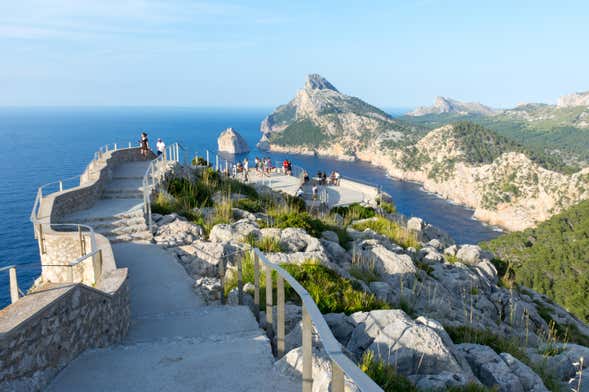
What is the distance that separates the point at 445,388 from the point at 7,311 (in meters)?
4.56

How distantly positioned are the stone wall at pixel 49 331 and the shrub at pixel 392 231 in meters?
12.2

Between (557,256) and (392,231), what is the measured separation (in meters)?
68.9

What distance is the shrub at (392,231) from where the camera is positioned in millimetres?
16562

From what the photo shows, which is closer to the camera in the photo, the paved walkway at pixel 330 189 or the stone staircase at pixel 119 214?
the stone staircase at pixel 119 214

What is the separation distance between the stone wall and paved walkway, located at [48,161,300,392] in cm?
21

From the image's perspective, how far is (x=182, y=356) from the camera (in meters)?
5.32

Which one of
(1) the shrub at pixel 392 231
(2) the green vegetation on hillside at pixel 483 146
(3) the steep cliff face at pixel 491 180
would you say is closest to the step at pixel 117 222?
(1) the shrub at pixel 392 231

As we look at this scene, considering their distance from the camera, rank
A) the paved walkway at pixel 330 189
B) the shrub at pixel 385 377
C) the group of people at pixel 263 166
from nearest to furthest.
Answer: the shrub at pixel 385 377 → the paved walkway at pixel 330 189 → the group of people at pixel 263 166

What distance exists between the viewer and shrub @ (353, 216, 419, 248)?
1656cm

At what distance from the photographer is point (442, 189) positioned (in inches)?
5305

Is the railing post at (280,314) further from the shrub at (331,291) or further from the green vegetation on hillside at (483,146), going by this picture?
the green vegetation on hillside at (483,146)

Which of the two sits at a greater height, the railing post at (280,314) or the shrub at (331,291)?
the railing post at (280,314)

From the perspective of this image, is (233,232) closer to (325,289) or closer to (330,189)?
(325,289)

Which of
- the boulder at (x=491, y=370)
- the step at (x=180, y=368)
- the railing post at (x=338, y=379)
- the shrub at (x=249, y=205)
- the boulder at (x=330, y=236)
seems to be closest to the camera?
the railing post at (x=338, y=379)
